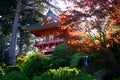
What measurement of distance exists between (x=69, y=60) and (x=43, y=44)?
7715 mm

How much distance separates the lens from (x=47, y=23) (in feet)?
86.3

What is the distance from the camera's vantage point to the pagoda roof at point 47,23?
25.9 meters

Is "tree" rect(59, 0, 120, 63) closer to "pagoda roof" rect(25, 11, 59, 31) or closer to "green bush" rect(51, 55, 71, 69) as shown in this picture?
"green bush" rect(51, 55, 71, 69)

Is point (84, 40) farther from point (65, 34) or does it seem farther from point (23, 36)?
point (23, 36)

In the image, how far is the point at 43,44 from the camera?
2719cm

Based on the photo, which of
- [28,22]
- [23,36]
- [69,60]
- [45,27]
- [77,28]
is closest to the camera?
[77,28]

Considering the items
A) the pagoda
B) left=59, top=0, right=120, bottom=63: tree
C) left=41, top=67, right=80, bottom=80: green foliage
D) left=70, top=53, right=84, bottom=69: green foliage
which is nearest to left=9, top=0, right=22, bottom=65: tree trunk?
the pagoda

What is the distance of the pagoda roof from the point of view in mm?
25884

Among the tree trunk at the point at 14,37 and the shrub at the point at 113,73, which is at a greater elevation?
the tree trunk at the point at 14,37

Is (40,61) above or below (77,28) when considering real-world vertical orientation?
below

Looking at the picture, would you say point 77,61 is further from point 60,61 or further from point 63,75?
point 63,75

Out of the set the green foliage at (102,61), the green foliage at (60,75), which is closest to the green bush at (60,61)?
the green foliage at (102,61)

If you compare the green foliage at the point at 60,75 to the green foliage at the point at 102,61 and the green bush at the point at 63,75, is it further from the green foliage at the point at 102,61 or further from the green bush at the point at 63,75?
the green foliage at the point at 102,61

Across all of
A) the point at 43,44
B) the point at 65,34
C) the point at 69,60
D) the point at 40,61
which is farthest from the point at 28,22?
the point at 65,34
